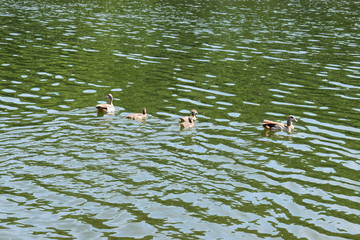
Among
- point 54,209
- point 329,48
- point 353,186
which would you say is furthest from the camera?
point 329,48

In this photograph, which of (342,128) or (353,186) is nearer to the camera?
(353,186)

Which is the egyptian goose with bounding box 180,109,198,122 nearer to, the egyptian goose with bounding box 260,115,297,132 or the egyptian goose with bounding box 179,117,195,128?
the egyptian goose with bounding box 179,117,195,128

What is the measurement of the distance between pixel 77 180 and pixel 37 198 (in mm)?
1467

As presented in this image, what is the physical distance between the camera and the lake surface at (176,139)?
14.4 metres

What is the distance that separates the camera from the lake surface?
1439 centimetres

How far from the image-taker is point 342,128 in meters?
23.7

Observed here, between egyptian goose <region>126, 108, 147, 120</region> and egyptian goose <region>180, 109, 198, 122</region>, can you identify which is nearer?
egyptian goose <region>180, 109, 198, 122</region>

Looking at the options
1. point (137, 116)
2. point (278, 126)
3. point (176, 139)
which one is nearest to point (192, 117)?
point (137, 116)

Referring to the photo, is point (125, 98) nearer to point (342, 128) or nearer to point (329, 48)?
point (342, 128)

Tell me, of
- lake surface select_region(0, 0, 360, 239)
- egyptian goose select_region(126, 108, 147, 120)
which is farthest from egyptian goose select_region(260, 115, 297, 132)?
egyptian goose select_region(126, 108, 147, 120)

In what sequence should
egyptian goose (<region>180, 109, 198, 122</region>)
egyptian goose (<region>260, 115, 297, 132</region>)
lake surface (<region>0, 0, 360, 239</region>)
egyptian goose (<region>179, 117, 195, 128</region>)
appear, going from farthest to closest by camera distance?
1. egyptian goose (<region>180, 109, 198, 122</region>)
2. egyptian goose (<region>260, 115, 297, 132</region>)
3. egyptian goose (<region>179, 117, 195, 128</region>)
4. lake surface (<region>0, 0, 360, 239</region>)

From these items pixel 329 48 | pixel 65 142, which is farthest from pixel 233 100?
pixel 329 48

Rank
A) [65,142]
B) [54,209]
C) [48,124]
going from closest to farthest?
[54,209], [65,142], [48,124]

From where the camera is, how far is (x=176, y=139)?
2072 centimetres
